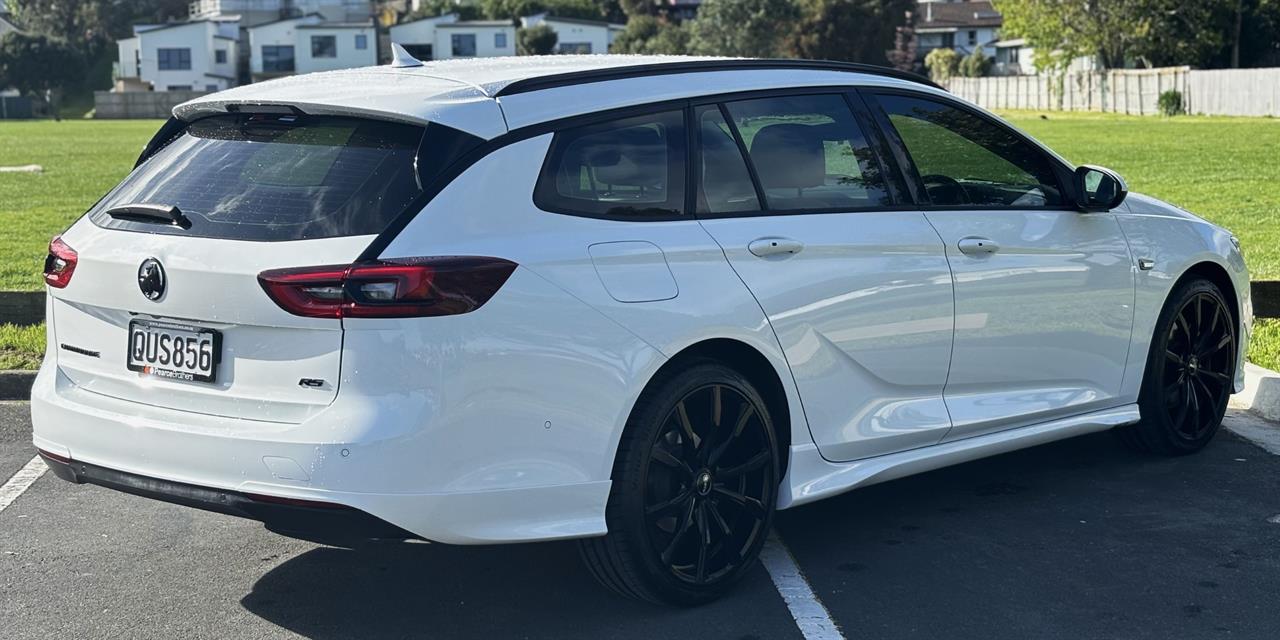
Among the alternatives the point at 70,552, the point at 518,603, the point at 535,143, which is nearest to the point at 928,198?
the point at 535,143

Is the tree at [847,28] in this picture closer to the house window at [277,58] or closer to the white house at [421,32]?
the white house at [421,32]

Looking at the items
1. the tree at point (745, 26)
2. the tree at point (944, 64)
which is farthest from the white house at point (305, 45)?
the tree at point (944, 64)

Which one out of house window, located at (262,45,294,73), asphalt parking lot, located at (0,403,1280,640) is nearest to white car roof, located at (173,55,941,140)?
asphalt parking lot, located at (0,403,1280,640)

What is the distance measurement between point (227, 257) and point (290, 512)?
2.45 ft

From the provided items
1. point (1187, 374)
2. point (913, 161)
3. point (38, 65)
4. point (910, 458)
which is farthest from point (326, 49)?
point (910, 458)

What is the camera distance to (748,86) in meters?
5.43

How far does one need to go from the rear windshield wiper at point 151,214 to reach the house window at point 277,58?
394 ft

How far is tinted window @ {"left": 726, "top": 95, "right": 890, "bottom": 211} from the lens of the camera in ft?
17.5

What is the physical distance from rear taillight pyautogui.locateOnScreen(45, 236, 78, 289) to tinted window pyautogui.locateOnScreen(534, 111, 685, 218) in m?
1.54

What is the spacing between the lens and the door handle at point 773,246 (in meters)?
5.07

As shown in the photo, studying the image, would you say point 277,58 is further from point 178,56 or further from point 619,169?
point 619,169

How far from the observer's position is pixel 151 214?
4770mm

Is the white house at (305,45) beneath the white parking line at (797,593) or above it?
above

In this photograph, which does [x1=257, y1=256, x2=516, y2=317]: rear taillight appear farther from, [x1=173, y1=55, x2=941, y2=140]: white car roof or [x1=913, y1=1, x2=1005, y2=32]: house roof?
[x1=913, y1=1, x2=1005, y2=32]: house roof
